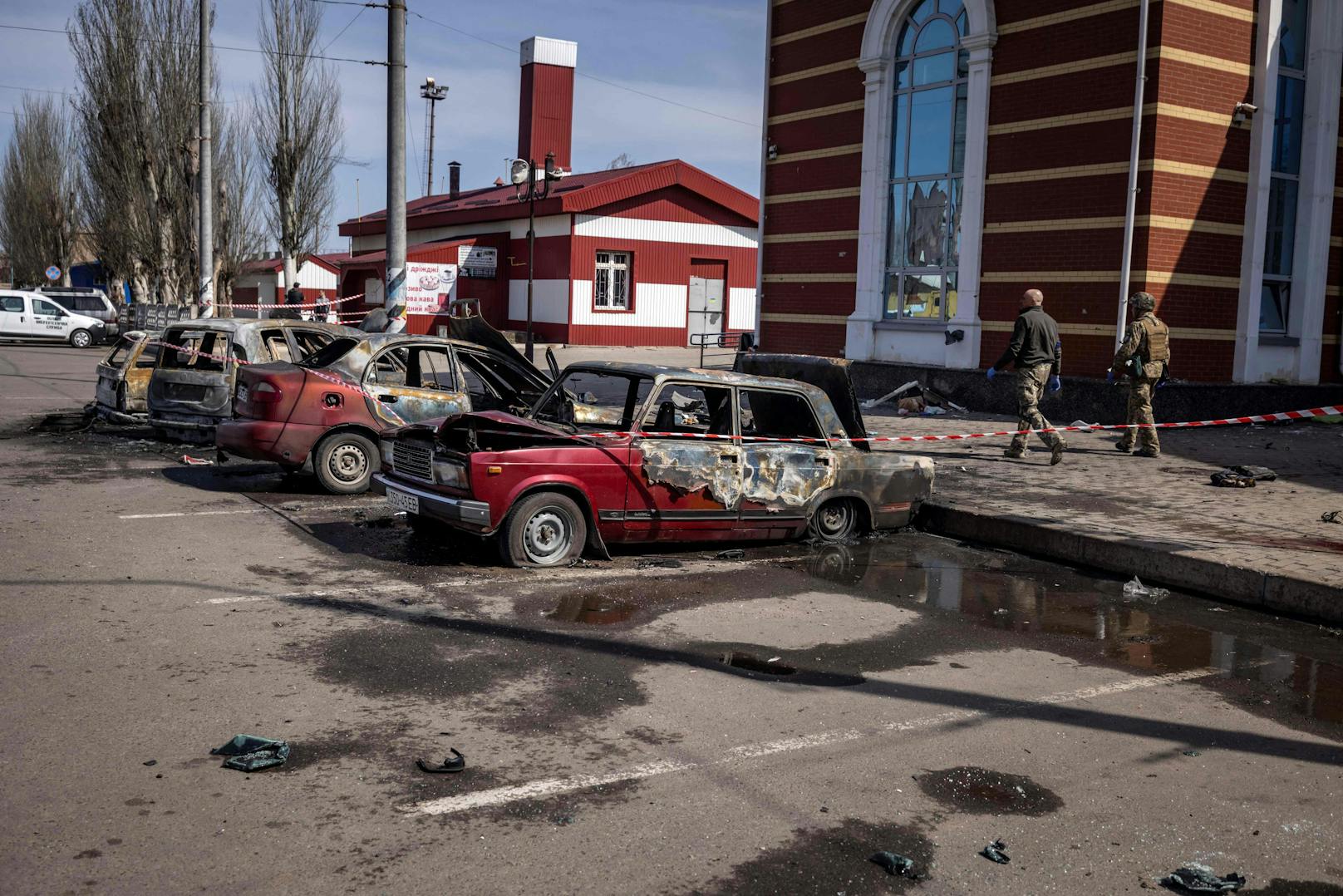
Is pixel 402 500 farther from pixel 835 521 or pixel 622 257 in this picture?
pixel 622 257

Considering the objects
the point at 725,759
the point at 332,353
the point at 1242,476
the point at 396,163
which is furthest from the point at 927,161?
the point at 725,759

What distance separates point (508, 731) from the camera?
4.70 metres

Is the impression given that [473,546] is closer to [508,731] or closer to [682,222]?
[508,731]

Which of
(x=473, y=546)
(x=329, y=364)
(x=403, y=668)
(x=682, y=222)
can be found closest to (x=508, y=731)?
(x=403, y=668)

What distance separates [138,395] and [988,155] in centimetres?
1234

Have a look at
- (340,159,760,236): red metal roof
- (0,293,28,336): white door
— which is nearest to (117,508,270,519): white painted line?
(340,159,760,236): red metal roof

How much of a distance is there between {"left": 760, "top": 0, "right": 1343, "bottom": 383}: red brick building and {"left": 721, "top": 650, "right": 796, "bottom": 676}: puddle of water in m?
11.6

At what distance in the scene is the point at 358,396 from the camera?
34.0 ft

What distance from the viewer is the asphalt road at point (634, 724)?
11.9ft

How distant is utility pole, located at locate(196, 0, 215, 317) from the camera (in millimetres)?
23906

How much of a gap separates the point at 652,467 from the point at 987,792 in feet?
13.4

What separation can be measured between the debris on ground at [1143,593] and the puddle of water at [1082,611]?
6 centimetres

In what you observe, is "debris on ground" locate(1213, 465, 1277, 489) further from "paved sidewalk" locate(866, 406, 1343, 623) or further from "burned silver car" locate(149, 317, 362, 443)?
"burned silver car" locate(149, 317, 362, 443)

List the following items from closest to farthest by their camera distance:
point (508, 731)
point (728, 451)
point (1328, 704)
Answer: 1. point (508, 731)
2. point (1328, 704)
3. point (728, 451)
